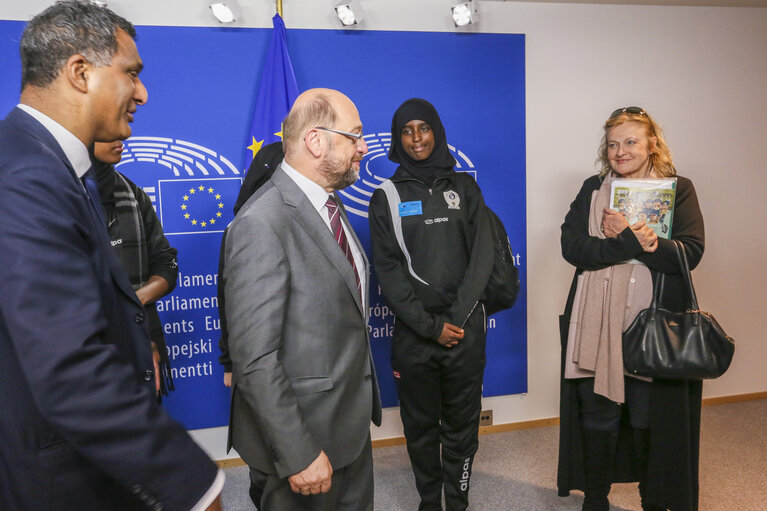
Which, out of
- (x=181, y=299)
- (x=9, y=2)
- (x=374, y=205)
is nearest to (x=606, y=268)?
(x=374, y=205)

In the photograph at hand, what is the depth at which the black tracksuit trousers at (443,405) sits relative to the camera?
7.72ft

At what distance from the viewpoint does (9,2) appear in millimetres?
2656

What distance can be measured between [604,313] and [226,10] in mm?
2537

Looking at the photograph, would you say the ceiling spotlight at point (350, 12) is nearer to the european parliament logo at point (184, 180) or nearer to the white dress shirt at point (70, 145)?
the european parliament logo at point (184, 180)

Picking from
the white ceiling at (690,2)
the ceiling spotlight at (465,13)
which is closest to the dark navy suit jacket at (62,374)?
the ceiling spotlight at (465,13)

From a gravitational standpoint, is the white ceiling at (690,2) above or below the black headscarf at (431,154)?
above

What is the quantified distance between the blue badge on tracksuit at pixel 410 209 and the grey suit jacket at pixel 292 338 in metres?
0.96

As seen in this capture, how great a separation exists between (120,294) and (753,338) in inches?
174

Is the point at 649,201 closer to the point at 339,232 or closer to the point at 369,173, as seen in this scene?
the point at 339,232

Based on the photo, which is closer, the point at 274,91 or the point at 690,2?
the point at 274,91

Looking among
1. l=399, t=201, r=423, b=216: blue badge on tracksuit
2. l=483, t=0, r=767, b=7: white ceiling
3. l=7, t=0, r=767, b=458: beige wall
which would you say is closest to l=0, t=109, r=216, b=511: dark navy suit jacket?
l=399, t=201, r=423, b=216: blue badge on tracksuit

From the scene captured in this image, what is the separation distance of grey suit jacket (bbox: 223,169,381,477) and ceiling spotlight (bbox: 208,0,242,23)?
71.8 inches

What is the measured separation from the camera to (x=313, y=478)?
49.9 inches

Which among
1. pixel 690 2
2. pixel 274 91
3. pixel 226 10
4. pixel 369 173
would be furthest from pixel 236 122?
pixel 690 2
